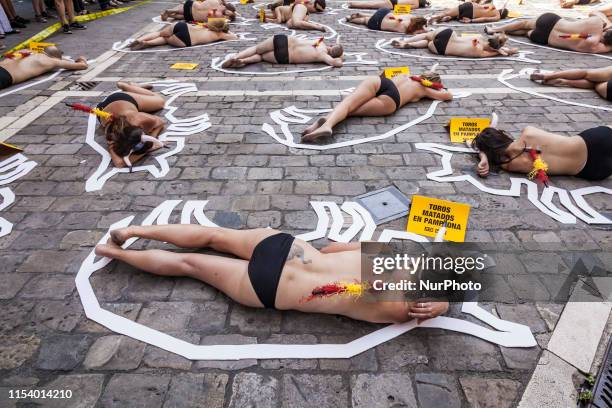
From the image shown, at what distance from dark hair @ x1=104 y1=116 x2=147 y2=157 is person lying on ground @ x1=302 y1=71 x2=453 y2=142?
2.09m

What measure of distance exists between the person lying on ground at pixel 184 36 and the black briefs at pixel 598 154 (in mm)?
8233

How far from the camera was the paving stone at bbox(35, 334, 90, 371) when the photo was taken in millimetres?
2535

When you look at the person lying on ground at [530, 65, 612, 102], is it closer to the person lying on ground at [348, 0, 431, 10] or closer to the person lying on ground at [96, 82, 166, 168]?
the person lying on ground at [96, 82, 166, 168]

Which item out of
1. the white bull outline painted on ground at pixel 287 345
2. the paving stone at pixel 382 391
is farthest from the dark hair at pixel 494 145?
the paving stone at pixel 382 391

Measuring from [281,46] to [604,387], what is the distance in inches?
284

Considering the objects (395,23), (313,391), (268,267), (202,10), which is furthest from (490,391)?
(202,10)

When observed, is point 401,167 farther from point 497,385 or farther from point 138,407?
point 138,407

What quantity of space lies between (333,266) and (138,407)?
156 cm

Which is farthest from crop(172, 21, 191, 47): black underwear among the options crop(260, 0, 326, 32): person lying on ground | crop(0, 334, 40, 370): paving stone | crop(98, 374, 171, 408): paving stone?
crop(98, 374, 171, 408): paving stone

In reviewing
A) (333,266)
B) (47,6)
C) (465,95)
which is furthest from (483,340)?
(47,6)

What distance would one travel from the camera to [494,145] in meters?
4.46

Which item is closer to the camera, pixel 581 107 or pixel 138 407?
pixel 138 407

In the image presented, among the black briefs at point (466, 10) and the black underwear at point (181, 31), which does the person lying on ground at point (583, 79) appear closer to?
the black briefs at point (466, 10)

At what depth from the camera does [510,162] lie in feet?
14.4
